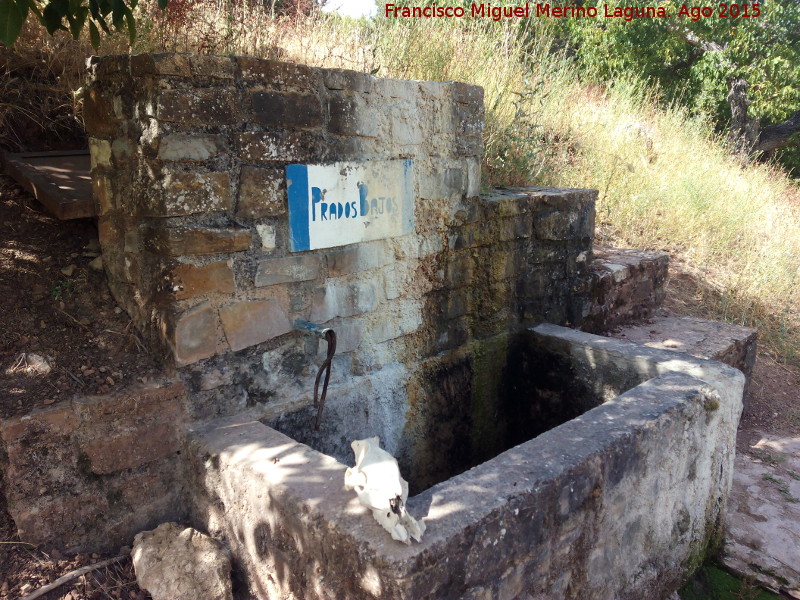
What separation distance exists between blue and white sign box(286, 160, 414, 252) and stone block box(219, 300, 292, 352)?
0.86 ft

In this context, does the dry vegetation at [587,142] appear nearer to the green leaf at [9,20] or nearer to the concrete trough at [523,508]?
the green leaf at [9,20]

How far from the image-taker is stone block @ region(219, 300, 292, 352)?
92.4 inches

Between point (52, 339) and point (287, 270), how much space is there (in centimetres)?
86

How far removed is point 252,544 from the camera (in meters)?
2.04

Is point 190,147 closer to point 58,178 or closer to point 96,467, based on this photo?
point 58,178

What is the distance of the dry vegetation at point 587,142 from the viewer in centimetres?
367

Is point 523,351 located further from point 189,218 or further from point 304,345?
point 189,218

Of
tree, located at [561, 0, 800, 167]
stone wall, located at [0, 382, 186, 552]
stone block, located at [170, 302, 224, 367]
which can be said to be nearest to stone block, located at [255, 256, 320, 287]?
stone block, located at [170, 302, 224, 367]

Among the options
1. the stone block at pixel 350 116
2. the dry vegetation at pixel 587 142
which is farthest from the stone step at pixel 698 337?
the stone block at pixel 350 116

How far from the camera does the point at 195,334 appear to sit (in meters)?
2.25

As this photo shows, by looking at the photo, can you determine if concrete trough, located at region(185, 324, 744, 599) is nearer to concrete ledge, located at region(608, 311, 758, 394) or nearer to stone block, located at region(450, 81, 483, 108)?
concrete ledge, located at region(608, 311, 758, 394)

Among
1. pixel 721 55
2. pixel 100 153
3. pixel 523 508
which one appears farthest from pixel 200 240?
pixel 721 55

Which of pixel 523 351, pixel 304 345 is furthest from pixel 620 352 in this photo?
pixel 304 345

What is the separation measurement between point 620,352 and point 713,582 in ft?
3.65
